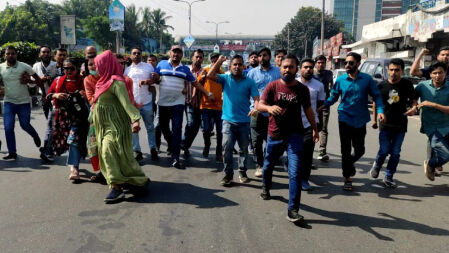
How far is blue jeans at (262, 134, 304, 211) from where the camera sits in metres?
3.99

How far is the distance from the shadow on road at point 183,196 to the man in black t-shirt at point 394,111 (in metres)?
2.30

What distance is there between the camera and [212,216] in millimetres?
4117

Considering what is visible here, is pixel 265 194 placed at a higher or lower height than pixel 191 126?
lower

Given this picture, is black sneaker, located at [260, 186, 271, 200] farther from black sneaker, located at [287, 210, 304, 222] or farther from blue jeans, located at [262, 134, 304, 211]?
black sneaker, located at [287, 210, 304, 222]

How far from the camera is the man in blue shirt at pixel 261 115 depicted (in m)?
5.70

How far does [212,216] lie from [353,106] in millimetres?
2362

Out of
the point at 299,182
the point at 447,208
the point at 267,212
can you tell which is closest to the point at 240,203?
the point at 267,212

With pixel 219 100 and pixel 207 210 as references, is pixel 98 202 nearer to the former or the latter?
Answer: pixel 207 210

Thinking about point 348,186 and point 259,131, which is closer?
point 348,186

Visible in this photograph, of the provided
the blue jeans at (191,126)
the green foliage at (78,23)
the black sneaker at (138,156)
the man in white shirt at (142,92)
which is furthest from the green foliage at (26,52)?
the green foliage at (78,23)

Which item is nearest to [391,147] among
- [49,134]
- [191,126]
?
[191,126]

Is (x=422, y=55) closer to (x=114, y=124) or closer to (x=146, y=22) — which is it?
(x=114, y=124)

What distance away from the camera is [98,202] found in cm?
450

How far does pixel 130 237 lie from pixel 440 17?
63.5 feet
